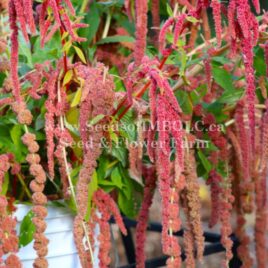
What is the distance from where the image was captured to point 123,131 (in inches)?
27.7

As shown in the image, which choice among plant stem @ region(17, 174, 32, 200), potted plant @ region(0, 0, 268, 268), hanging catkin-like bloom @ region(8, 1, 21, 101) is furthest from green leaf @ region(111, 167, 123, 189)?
hanging catkin-like bloom @ region(8, 1, 21, 101)

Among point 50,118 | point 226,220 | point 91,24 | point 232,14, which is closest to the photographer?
point 232,14

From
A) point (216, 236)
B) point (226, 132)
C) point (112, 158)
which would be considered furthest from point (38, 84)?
point (216, 236)

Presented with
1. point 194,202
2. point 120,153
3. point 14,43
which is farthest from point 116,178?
point 14,43

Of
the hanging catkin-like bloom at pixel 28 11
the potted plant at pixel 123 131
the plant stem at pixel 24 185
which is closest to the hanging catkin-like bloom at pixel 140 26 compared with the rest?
the potted plant at pixel 123 131

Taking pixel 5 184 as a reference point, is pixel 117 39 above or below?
above

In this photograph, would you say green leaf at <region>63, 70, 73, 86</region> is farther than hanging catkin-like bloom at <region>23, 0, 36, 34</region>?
Yes

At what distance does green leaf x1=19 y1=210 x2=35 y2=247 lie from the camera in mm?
730

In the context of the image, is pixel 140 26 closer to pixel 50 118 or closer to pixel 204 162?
pixel 50 118

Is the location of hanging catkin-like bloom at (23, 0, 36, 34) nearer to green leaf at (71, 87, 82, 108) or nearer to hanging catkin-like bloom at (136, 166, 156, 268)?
green leaf at (71, 87, 82, 108)

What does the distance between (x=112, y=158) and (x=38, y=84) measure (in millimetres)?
153

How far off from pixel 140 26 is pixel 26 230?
278 millimetres

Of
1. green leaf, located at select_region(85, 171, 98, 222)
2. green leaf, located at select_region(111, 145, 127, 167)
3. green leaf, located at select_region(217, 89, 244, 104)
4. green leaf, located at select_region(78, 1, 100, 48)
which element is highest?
green leaf, located at select_region(78, 1, 100, 48)

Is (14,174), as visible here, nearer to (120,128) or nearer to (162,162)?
(120,128)
